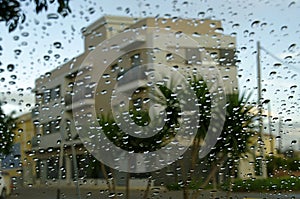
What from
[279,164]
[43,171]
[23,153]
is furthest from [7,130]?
[279,164]

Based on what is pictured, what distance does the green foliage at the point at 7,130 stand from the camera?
3148 millimetres

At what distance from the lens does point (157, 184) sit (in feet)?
10.7

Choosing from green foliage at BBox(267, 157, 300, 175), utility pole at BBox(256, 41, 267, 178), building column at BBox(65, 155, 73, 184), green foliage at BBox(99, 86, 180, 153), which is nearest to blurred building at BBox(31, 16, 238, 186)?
building column at BBox(65, 155, 73, 184)

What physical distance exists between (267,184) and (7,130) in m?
1.47

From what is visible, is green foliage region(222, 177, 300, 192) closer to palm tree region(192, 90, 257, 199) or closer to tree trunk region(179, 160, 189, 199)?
palm tree region(192, 90, 257, 199)

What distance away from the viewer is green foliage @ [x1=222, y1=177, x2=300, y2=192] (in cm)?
332

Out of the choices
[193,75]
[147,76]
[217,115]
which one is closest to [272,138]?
[217,115]

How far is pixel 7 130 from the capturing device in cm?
315

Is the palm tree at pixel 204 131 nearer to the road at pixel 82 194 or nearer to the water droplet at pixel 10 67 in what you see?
the road at pixel 82 194

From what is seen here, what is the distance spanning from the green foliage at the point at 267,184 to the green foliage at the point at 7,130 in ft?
3.97

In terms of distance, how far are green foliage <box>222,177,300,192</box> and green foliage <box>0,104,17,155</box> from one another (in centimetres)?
121

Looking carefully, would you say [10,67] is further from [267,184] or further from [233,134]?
[267,184]

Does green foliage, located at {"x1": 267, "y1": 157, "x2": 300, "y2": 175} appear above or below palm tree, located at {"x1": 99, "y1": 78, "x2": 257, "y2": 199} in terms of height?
below

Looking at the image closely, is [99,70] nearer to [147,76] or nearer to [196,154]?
[147,76]
